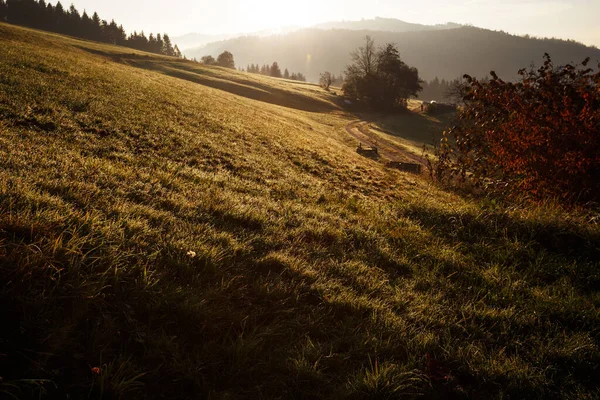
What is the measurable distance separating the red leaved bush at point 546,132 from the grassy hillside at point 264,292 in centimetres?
125

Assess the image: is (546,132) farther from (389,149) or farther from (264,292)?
(389,149)

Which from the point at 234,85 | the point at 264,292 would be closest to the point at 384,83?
the point at 234,85

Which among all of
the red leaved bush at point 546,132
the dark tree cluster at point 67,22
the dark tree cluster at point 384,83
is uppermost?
the dark tree cluster at point 67,22

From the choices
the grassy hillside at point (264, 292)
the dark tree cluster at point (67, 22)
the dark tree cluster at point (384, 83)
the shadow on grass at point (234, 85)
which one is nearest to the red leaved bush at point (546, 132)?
the grassy hillside at point (264, 292)

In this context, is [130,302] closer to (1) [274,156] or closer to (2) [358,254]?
(2) [358,254]

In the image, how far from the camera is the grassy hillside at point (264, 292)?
2445 millimetres

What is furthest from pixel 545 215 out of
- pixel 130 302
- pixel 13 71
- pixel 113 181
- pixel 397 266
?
pixel 13 71

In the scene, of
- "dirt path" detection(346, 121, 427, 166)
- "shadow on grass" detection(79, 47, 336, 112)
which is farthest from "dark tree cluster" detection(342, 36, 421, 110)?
"dirt path" detection(346, 121, 427, 166)

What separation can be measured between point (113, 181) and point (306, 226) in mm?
4069

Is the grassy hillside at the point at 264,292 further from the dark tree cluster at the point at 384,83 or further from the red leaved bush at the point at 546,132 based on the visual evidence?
the dark tree cluster at the point at 384,83

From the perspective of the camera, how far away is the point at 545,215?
6676mm

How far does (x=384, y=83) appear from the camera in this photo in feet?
257

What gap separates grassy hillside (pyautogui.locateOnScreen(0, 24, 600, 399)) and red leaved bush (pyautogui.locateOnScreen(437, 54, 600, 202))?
4.12 ft

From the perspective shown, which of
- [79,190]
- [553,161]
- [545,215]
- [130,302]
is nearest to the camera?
[130,302]
